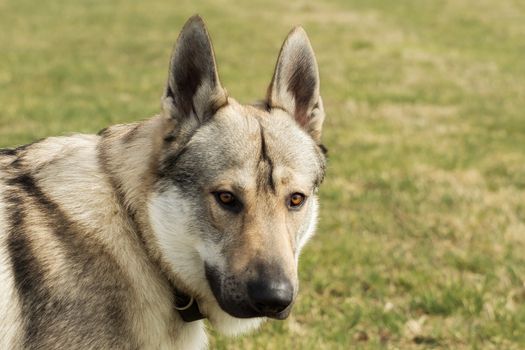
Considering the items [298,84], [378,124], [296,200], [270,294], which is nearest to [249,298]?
[270,294]

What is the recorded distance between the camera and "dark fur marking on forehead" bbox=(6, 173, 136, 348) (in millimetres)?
3061

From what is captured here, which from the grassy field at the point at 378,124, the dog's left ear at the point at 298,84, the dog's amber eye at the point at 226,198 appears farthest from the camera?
the grassy field at the point at 378,124

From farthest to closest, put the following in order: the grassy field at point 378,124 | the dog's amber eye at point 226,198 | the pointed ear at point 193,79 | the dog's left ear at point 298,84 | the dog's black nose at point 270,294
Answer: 1. the grassy field at point 378,124
2. the dog's left ear at point 298,84
3. the pointed ear at point 193,79
4. the dog's amber eye at point 226,198
5. the dog's black nose at point 270,294

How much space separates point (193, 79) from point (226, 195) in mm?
651

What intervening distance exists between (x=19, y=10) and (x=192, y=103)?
18.8m

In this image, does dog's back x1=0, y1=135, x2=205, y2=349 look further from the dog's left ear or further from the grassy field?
the grassy field

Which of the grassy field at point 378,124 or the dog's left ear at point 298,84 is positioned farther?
the grassy field at point 378,124

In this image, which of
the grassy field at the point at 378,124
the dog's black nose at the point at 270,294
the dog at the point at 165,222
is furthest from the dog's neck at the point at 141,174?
the grassy field at the point at 378,124

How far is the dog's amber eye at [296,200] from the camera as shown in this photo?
344 centimetres

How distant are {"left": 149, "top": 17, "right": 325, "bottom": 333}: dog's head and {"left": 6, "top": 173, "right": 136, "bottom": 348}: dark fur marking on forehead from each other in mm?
307

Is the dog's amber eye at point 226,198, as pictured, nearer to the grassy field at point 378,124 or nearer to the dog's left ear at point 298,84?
the dog's left ear at point 298,84

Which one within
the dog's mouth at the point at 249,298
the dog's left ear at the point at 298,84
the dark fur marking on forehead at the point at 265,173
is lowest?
the dog's mouth at the point at 249,298

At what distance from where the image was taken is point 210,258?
328cm

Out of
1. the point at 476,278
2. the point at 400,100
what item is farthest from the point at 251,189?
the point at 400,100
